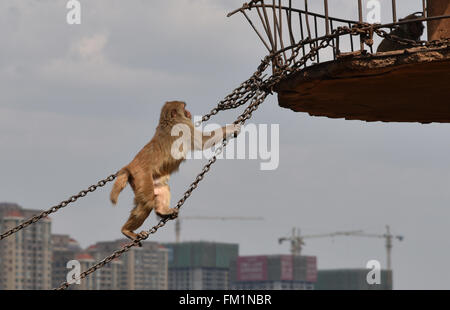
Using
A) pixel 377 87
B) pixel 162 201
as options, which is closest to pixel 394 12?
pixel 377 87

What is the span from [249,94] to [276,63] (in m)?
0.51

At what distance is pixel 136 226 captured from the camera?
46.4ft

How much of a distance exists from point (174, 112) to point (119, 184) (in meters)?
1.28

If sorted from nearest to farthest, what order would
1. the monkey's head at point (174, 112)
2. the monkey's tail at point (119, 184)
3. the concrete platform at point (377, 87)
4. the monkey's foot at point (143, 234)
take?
the concrete platform at point (377, 87)
the monkey's foot at point (143, 234)
the monkey's tail at point (119, 184)
the monkey's head at point (174, 112)

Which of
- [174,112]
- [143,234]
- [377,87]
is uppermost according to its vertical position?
[174,112]

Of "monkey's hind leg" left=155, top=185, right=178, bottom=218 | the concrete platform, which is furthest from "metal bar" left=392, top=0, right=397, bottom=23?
"monkey's hind leg" left=155, top=185, right=178, bottom=218

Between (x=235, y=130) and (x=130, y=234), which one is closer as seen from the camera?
(x=130, y=234)

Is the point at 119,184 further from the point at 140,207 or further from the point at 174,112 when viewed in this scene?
the point at 174,112

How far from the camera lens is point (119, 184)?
Result: 571 inches

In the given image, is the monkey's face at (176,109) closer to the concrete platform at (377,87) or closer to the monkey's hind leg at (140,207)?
the monkey's hind leg at (140,207)

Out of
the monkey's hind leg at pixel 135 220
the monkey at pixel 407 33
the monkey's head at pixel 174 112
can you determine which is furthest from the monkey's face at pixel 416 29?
the monkey's hind leg at pixel 135 220

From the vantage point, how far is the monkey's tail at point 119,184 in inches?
565

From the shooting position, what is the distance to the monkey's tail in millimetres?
14344
